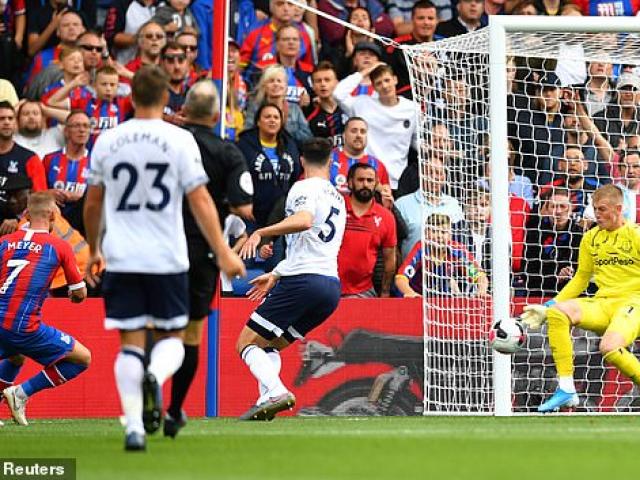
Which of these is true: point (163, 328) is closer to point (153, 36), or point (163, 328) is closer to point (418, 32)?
point (153, 36)

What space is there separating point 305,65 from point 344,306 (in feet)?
12.4

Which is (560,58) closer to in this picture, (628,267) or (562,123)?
(562,123)

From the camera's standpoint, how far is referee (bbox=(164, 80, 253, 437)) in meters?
9.59

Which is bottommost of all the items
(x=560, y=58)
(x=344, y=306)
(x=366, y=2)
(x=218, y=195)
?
(x=344, y=306)

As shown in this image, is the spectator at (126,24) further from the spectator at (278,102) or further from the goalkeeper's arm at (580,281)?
the goalkeeper's arm at (580,281)

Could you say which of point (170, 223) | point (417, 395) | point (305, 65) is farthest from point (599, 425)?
point (305, 65)

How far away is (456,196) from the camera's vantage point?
1460 cm

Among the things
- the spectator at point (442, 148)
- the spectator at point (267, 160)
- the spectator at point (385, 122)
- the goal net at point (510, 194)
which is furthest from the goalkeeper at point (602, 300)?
the spectator at point (385, 122)

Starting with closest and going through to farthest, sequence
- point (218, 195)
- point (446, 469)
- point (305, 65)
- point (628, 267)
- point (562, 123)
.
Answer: point (446, 469) → point (218, 195) → point (628, 267) → point (562, 123) → point (305, 65)

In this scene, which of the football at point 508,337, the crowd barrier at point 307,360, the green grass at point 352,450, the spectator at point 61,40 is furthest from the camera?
the spectator at point 61,40

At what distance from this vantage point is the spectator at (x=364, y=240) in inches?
577

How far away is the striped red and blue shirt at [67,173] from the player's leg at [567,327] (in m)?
5.12

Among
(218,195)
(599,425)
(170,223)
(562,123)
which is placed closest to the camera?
(170,223)

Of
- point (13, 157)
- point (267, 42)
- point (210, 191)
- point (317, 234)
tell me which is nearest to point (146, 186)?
point (210, 191)
